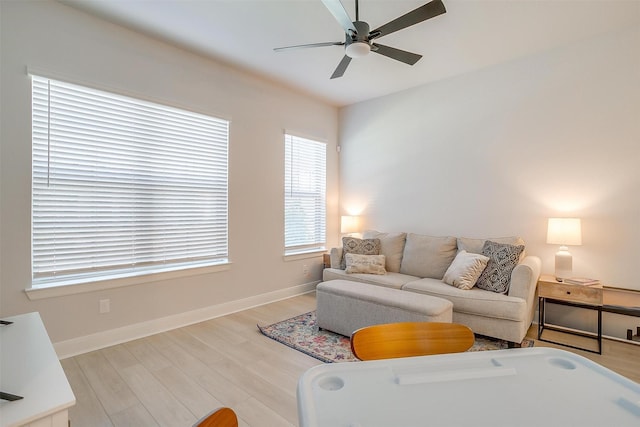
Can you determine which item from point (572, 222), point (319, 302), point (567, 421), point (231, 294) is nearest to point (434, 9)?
point (567, 421)

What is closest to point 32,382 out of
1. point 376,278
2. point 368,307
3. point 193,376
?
point 193,376

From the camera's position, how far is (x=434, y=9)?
1.96 m

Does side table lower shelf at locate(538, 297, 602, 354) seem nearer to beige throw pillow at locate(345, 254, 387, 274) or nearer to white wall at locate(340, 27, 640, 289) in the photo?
white wall at locate(340, 27, 640, 289)

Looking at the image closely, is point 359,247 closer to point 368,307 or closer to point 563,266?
point 368,307

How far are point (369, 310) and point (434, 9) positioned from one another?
93.7 inches

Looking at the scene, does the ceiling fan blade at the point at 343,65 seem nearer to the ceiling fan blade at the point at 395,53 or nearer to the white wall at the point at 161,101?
the ceiling fan blade at the point at 395,53

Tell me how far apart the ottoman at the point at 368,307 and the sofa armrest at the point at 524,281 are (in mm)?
645

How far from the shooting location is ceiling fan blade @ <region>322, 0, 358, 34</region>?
188 cm

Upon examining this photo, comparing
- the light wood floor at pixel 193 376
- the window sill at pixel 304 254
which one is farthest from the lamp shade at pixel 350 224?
the light wood floor at pixel 193 376

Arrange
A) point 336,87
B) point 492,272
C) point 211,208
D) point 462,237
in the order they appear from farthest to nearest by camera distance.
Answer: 1. point 336,87
2. point 462,237
3. point 211,208
4. point 492,272

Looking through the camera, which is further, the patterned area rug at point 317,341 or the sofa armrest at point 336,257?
the sofa armrest at point 336,257

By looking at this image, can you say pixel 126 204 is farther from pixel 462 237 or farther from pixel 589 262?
pixel 589 262

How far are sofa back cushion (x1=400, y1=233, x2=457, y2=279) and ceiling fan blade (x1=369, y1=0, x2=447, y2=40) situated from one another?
2.46 metres

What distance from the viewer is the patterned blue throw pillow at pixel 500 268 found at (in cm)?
297
